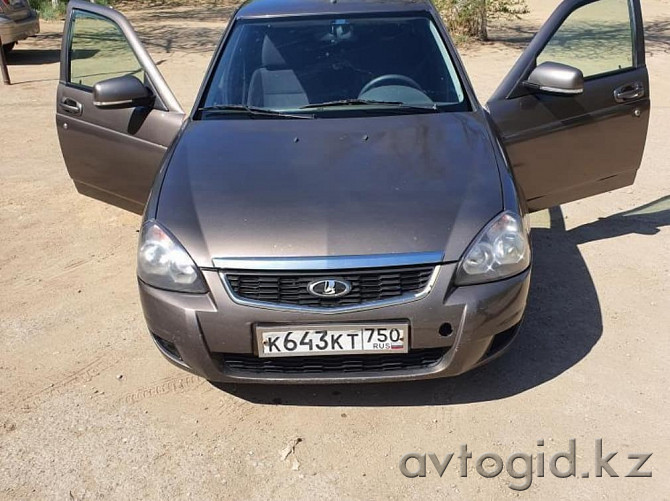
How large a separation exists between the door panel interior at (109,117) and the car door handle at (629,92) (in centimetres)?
253

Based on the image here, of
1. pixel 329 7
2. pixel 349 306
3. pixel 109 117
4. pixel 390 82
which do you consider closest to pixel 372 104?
pixel 390 82

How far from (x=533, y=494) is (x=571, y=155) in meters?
2.33

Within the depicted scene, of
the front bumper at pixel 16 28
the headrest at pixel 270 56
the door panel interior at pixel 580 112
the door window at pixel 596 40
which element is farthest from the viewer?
the front bumper at pixel 16 28

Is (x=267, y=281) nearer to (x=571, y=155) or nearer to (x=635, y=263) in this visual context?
(x=571, y=155)

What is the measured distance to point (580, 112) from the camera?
455cm

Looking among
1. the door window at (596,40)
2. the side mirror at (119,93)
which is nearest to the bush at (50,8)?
the side mirror at (119,93)

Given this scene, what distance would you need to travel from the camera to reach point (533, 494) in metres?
2.92

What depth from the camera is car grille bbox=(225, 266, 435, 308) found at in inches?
121

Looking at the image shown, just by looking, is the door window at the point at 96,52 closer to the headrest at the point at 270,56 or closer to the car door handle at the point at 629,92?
the headrest at the point at 270,56

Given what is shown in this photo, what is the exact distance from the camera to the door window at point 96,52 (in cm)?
465

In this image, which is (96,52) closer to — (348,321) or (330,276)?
(330,276)

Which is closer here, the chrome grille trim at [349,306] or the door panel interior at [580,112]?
the chrome grille trim at [349,306]

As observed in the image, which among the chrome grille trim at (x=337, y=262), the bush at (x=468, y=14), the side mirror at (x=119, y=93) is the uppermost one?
the side mirror at (x=119, y=93)

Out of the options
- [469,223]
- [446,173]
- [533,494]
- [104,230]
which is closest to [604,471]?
[533,494]
